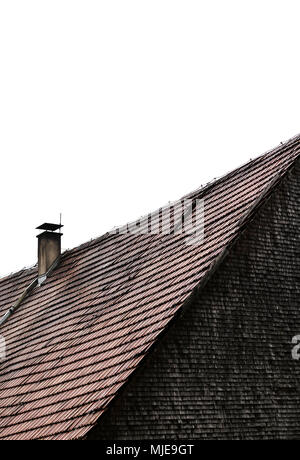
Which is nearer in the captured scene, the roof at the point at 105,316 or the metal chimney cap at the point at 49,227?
the roof at the point at 105,316

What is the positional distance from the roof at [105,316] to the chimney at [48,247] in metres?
1.53

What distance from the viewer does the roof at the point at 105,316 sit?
51.7 ft

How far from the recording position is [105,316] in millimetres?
18016

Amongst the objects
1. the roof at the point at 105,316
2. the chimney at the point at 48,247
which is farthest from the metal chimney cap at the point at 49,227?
the roof at the point at 105,316

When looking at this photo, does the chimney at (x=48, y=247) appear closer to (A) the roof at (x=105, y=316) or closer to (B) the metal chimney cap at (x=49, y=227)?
(B) the metal chimney cap at (x=49, y=227)

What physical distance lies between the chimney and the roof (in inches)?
60.1

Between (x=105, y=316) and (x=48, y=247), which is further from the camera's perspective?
(x=48, y=247)

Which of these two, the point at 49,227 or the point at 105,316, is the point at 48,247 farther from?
the point at 105,316

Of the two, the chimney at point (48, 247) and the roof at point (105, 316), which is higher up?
the chimney at point (48, 247)

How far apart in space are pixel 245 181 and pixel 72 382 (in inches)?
214

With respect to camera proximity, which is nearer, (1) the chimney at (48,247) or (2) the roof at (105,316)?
(2) the roof at (105,316)

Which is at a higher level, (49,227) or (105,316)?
(49,227)

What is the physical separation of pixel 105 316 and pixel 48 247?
6.38 meters

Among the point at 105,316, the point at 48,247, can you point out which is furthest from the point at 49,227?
the point at 105,316
